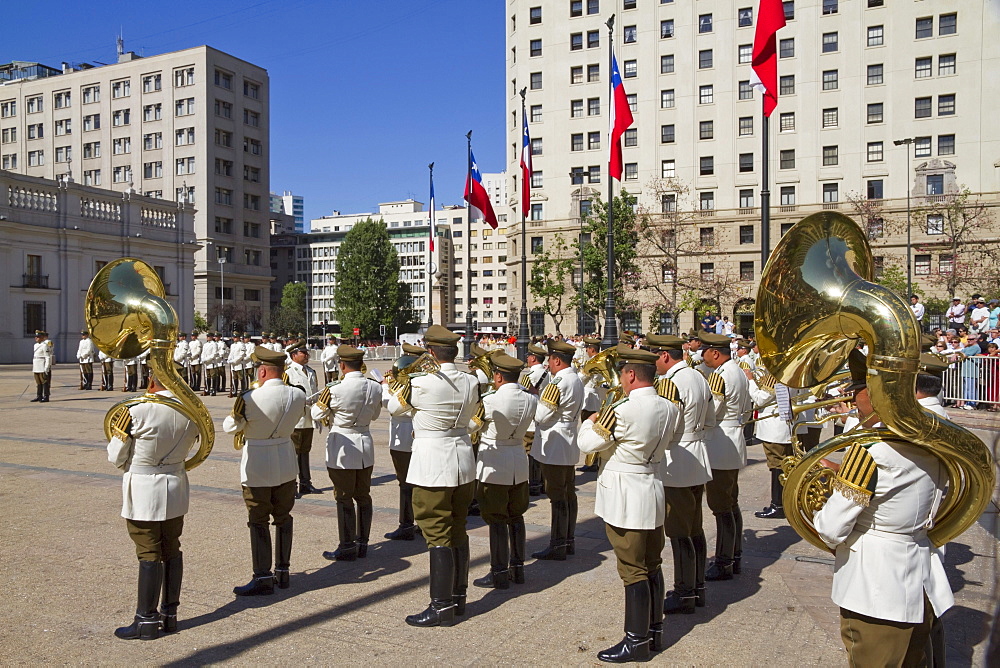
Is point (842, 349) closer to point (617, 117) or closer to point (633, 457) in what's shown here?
point (633, 457)

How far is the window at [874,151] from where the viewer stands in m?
50.2

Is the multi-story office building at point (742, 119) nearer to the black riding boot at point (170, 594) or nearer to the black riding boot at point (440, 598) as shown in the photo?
the black riding boot at point (440, 598)

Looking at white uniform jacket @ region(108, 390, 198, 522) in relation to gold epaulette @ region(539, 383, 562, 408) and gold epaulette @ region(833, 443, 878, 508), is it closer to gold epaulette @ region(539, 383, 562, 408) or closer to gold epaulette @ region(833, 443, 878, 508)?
gold epaulette @ region(539, 383, 562, 408)

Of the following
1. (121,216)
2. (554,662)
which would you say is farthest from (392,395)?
(121,216)

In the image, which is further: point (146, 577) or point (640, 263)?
point (640, 263)

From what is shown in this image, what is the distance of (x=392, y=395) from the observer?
28.3ft

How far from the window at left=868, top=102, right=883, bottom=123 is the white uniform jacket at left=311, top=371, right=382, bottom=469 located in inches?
2004

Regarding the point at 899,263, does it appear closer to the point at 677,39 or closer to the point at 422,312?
the point at 677,39

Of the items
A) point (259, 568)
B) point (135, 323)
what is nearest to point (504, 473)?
point (259, 568)

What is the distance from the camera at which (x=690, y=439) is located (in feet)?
22.7

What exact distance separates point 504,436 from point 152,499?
3074 millimetres

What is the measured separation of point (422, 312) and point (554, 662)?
439 feet

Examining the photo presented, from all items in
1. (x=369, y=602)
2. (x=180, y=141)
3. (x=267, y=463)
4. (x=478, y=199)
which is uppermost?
(x=180, y=141)

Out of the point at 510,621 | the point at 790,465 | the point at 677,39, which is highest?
the point at 677,39
